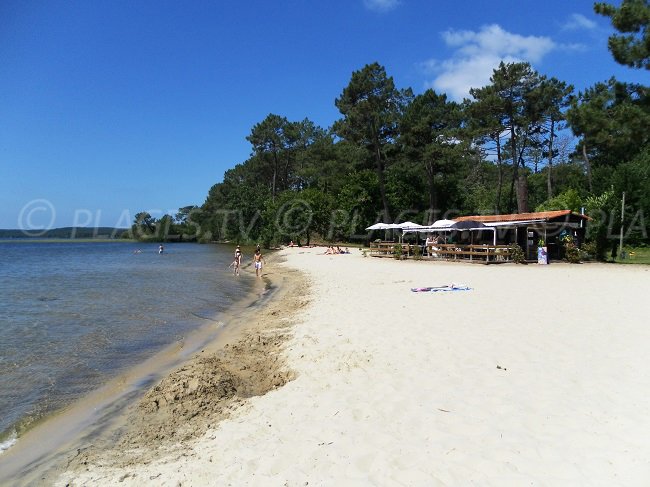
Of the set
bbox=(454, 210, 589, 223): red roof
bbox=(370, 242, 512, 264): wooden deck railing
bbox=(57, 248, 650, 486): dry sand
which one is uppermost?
bbox=(454, 210, 589, 223): red roof

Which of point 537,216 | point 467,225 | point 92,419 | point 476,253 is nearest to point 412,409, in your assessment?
point 92,419

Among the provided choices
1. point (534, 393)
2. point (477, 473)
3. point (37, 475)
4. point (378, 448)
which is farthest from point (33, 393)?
point (534, 393)

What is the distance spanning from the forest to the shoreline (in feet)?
66.8

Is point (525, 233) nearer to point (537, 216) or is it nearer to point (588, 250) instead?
point (537, 216)

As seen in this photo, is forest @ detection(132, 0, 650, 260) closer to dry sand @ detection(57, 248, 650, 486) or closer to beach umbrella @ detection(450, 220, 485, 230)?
beach umbrella @ detection(450, 220, 485, 230)

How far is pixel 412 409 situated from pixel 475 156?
46631 millimetres

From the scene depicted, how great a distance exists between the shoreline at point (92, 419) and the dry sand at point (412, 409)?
1.12 feet

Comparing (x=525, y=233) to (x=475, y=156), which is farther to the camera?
(x=475, y=156)

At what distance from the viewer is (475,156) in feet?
155

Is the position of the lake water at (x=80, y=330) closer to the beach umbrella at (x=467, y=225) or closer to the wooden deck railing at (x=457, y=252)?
the wooden deck railing at (x=457, y=252)

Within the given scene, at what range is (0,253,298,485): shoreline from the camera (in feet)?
14.6

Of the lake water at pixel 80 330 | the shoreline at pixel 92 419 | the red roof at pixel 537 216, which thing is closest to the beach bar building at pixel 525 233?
the red roof at pixel 537 216

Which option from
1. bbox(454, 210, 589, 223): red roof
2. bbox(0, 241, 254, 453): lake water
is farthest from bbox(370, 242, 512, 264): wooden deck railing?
bbox(0, 241, 254, 453): lake water

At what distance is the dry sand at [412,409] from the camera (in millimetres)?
3561
